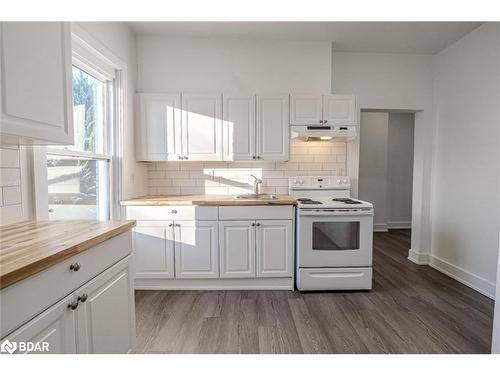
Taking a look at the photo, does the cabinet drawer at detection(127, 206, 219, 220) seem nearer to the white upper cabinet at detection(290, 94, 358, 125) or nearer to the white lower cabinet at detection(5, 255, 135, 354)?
the white lower cabinet at detection(5, 255, 135, 354)

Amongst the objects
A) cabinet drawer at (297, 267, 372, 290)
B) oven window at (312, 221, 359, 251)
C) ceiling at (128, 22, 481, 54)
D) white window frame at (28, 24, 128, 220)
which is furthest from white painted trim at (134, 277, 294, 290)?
ceiling at (128, 22, 481, 54)

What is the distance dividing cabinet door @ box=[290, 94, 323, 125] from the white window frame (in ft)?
5.67

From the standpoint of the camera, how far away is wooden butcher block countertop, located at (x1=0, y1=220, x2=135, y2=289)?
832 millimetres

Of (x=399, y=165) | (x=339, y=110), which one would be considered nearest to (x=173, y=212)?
(x=339, y=110)

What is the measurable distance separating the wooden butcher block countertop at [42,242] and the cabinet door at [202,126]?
5.01 ft

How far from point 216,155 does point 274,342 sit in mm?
1854

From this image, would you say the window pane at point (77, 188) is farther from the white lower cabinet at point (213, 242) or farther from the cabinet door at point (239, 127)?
the cabinet door at point (239, 127)

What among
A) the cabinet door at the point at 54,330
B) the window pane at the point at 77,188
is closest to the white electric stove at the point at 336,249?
the window pane at the point at 77,188

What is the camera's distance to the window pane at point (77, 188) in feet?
6.18

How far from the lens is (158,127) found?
9.66 ft

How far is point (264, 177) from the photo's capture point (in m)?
3.22

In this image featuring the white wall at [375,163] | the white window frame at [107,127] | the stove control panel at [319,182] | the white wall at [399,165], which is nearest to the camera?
the white window frame at [107,127]
